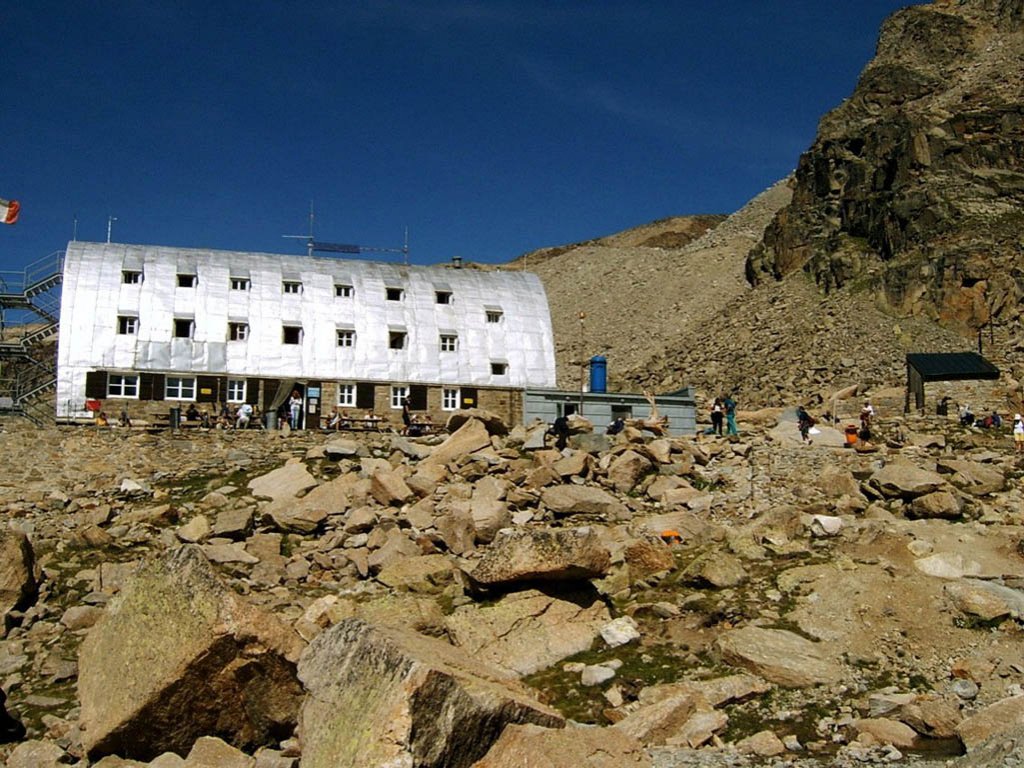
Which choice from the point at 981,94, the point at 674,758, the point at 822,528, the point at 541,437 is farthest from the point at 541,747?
the point at 981,94

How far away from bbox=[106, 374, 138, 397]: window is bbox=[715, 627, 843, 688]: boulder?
89.7 feet

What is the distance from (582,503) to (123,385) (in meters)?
20.1

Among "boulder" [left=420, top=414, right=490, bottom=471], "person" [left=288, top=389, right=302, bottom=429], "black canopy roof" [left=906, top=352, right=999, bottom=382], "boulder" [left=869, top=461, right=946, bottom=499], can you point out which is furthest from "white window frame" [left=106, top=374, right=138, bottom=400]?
"black canopy roof" [left=906, top=352, right=999, bottom=382]

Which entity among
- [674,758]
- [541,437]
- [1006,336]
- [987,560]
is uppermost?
[1006,336]

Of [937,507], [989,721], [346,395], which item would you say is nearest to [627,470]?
[937,507]

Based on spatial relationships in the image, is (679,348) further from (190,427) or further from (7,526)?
(7,526)

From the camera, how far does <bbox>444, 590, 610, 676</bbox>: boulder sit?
1998cm

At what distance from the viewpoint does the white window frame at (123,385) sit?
39.4m

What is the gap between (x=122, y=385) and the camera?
39625mm

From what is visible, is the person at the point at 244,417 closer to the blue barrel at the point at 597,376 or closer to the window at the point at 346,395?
the window at the point at 346,395

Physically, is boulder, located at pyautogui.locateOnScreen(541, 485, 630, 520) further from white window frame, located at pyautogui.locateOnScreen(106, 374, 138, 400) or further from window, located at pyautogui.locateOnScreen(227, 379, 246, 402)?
white window frame, located at pyautogui.locateOnScreen(106, 374, 138, 400)

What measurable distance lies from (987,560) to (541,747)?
1500cm

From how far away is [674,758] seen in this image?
15.3 metres

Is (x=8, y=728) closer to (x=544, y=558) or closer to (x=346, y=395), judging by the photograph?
→ (x=544, y=558)
